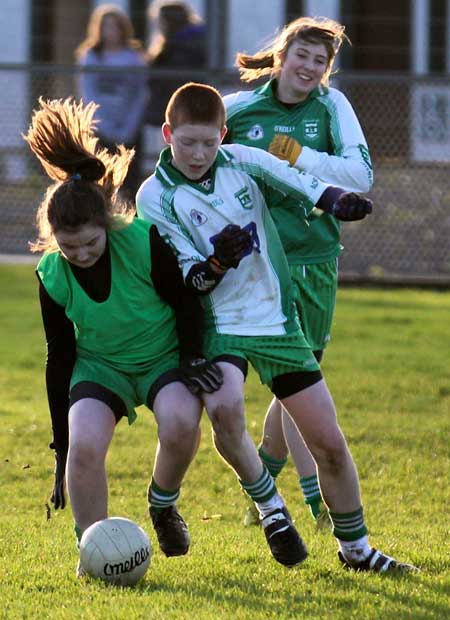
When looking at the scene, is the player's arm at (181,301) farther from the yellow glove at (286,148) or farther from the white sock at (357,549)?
the white sock at (357,549)

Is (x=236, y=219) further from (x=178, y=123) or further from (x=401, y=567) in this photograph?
(x=401, y=567)

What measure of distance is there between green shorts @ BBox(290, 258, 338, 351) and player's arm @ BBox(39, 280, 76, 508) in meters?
1.17

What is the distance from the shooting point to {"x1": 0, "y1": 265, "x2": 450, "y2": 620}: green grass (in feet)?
15.5

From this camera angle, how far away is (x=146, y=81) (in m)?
13.2

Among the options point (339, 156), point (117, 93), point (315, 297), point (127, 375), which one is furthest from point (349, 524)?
point (117, 93)

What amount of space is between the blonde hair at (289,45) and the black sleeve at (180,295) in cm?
121

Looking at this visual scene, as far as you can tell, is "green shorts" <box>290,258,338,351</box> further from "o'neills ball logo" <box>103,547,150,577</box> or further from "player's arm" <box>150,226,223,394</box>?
"o'neills ball logo" <box>103,547,150,577</box>

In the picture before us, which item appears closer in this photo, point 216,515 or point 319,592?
point 319,592

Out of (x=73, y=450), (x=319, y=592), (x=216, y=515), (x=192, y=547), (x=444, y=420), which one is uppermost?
(x=73, y=450)

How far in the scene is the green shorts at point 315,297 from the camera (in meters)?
5.96

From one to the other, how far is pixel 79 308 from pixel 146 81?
8.39 meters

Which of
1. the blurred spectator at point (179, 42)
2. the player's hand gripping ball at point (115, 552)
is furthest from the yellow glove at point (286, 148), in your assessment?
the blurred spectator at point (179, 42)

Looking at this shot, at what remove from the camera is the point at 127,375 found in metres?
5.14

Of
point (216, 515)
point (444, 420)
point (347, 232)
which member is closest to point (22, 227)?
point (347, 232)
